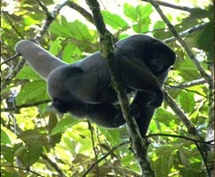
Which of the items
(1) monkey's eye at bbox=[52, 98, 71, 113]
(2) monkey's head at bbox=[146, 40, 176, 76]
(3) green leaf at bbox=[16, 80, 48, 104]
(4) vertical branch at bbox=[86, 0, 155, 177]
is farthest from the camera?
(3) green leaf at bbox=[16, 80, 48, 104]

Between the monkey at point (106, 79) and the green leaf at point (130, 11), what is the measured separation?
A: 0.17 m

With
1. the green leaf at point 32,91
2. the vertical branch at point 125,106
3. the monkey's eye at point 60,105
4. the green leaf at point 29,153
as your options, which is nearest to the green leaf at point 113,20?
the green leaf at point 32,91

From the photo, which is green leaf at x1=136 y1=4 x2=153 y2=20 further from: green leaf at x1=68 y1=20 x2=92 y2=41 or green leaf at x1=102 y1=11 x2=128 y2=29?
green leaf at x1=68 y1=20 x2=92 y2=41

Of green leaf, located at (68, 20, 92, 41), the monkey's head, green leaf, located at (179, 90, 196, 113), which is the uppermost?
green leaf, located at (68, 20, 92, 41)

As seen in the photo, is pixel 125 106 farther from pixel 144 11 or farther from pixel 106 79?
pixel 144 11

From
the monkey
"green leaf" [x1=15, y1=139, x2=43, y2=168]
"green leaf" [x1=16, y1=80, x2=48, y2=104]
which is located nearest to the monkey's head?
the monkey

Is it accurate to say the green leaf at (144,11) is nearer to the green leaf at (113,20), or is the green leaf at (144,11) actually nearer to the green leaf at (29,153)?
the green leaf at (113,20)

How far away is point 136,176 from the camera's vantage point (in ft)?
10.2

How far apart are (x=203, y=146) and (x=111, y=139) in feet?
3.10

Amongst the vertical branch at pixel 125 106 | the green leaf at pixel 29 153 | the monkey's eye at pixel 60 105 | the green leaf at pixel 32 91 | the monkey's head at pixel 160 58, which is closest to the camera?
the vertical branch at pixel 125 106

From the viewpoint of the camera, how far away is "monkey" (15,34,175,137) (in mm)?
2611

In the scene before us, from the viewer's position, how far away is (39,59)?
3.02m

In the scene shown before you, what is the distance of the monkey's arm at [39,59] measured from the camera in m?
2.98

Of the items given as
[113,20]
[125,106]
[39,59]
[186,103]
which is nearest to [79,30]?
[113,20]
